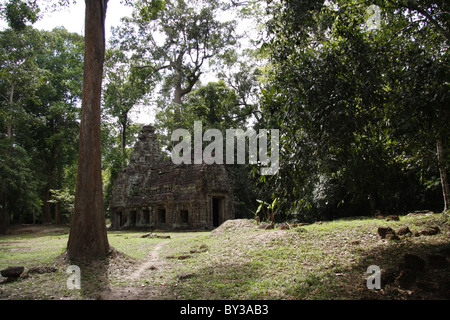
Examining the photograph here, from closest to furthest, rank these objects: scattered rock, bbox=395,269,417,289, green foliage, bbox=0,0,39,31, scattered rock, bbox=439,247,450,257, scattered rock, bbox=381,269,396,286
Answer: scattered rock, bbox=395,269,417,289, scattered rock, bbox=381,269,396,286, scattered rock, bbox=439,247,450,257, green foliage, bbox=0,0,39,31

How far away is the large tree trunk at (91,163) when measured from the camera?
8.01 meters

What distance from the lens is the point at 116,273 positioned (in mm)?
7160

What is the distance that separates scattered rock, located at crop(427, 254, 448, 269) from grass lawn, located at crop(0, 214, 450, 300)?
0.03 m

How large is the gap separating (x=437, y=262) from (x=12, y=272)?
803 cm

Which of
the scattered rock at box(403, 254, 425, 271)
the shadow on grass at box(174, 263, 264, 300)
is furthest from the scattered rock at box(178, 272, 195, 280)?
the scattered rock at box(403, 254, 425, 271)

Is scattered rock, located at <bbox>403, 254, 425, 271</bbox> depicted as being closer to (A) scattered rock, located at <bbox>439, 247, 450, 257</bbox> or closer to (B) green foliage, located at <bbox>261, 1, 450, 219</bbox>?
(A) scattered rock, located at <bbox>439, 247, 450, 257</bbox>

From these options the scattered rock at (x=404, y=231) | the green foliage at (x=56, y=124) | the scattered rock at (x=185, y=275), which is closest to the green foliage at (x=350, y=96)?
the scattered rock at (x=404, y=231)

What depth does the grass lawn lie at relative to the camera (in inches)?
205

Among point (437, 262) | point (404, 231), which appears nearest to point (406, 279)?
point (437, 262)

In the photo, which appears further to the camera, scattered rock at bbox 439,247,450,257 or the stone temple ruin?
the stone temple ruin

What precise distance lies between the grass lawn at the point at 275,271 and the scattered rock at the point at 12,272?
118mm

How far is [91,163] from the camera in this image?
8.28 meters

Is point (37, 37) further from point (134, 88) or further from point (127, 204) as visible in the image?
point (127, 204)
